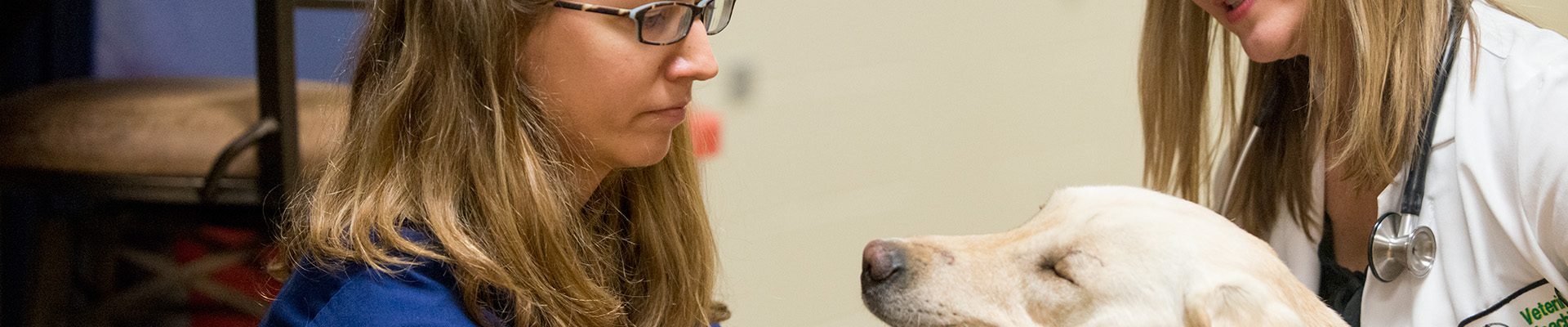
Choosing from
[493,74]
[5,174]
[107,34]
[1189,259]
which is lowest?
[5,174]

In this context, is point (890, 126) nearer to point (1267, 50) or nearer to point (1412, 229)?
point (1267, 50)

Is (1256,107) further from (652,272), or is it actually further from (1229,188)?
(652,272)

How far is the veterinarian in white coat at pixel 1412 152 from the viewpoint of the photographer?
1326mm

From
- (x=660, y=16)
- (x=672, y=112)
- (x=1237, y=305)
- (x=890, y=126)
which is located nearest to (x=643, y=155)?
(x=672, y=112)

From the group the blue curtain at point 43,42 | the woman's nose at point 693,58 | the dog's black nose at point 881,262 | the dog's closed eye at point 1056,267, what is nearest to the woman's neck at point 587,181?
the woman's nose at point 693,58

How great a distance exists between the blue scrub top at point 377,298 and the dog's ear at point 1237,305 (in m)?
0.64

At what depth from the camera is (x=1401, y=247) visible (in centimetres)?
138

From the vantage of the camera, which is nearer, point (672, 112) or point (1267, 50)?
point (672, 112)

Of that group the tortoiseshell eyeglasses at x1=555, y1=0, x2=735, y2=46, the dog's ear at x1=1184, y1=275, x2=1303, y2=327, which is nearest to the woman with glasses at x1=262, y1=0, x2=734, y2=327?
the tortoiseshell eyeglasses at x1=555, y1=0, x2=735, y2=46

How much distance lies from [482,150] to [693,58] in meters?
0.21

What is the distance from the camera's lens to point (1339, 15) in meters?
1.47

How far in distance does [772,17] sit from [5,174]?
138 cm

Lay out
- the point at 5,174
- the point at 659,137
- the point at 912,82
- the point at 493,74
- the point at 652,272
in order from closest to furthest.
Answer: the point at 493,74 < the point at 659,137 < the point at 652,272 < the point at 5,174 < the point at 912,82

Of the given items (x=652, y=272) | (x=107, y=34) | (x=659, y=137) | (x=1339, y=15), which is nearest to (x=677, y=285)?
(x=652, y=272)
